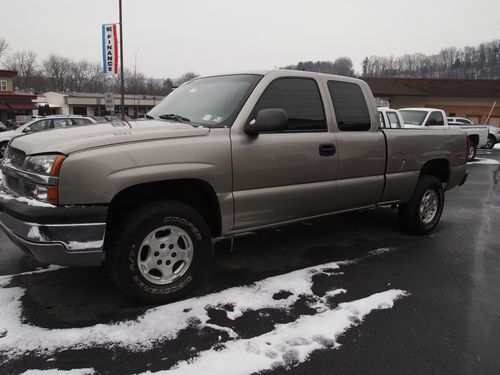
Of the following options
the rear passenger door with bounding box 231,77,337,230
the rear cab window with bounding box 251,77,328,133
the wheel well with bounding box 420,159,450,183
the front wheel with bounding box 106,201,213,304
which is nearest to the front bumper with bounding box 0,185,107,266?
the front wheel with bounding box 106,201,213,304

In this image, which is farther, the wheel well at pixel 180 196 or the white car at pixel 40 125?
the white car at pixel 40 125

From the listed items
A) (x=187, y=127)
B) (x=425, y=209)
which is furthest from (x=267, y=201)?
(x=425, y=209)

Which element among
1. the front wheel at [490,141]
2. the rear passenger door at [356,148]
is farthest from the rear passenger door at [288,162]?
the front wheel at [490,141]

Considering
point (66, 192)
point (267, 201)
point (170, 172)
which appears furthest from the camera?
point (267, 201)

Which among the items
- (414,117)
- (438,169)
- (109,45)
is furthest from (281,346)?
(109,45)

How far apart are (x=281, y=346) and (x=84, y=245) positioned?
59.8 inches

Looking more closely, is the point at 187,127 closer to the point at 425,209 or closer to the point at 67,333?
the point at 67,333

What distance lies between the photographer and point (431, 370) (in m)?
2.58

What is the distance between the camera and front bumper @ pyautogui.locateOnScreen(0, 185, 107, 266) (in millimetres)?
2764

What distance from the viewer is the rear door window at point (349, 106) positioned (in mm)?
4316

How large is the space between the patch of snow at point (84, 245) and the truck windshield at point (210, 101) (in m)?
1.34

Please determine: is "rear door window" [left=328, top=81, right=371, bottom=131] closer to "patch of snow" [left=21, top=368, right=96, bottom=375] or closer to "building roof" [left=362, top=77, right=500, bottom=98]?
"patch of snow" [left=21, top=368, right=96, bottom=375]

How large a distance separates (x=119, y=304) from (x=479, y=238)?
477cm

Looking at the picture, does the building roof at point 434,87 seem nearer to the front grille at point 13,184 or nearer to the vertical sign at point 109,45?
the vertical sign at point 109,45
